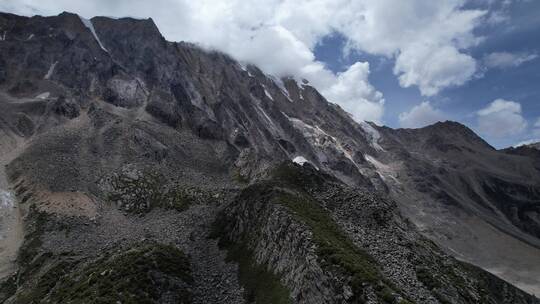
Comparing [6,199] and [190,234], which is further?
[6,199]

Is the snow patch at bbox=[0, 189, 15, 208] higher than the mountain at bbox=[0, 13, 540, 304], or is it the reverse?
the mountain at bbox=[0, 13, 540, 304]

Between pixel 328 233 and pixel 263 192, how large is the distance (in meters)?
24.0

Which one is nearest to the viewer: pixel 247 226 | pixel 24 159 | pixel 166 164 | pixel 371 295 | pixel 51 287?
pixel 371 295

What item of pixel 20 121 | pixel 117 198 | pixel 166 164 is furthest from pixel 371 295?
pixel 20 121

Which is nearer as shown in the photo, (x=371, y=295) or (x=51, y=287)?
(x=371, y=295)

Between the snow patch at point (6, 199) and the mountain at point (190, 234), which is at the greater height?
the mountain at point (190, 234)

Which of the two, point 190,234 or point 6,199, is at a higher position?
point 190,234

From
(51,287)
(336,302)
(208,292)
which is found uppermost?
(336,302)

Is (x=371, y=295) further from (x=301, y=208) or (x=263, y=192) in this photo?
(x=263, y=192)

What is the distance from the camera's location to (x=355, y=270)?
173 ft

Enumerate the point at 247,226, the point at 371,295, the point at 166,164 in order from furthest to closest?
the point at 166,164
the point at 247,226
the point at 371,295

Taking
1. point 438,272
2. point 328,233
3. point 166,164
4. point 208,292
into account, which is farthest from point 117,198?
point 438,272

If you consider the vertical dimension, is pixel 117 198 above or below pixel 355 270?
below

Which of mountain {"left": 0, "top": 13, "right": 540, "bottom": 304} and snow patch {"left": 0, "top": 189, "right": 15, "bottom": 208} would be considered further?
snow patch {"left": 0, "top": 189, "right": 15, "bottom": 208}
